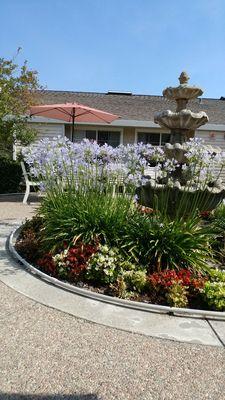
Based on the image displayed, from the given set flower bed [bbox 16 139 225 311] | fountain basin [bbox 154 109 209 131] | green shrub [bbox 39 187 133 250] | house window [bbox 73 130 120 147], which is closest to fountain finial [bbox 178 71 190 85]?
fountain basin [bbox 154 109 209 131]

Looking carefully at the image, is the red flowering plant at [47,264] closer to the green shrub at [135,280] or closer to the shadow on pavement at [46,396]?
the green shrub at [135,280]

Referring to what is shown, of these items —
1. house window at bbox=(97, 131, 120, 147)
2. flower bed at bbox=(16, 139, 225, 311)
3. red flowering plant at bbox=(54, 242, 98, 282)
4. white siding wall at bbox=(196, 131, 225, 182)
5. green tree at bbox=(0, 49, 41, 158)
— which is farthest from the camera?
house window at bbox=(97, 131, 120, 147)

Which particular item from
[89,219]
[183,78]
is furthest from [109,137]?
[89,219]

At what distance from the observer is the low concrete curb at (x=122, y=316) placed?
355cm

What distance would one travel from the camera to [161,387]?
2.74m

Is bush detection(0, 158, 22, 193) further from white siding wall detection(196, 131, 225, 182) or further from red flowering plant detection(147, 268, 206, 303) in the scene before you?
red flowering plant detection(147, 268, 206, 303)

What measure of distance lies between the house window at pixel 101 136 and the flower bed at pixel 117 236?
12.7m

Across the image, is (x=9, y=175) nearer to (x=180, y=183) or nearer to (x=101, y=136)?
(x=101, y=136)

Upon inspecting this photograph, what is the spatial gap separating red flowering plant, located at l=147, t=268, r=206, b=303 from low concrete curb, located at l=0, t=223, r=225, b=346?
1.11 ft

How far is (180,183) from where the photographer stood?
6105 mm

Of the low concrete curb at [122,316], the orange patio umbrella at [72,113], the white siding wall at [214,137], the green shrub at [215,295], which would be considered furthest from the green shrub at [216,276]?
the white siding wall at [214,137]

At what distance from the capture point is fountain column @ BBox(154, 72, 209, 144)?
632 centimetres

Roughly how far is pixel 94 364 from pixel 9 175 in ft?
40.2

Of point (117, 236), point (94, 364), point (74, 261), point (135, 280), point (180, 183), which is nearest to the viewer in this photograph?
point (94, 364)
